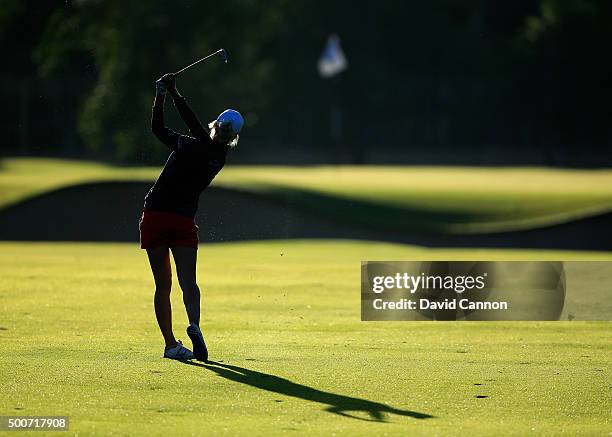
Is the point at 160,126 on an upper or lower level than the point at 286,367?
upper

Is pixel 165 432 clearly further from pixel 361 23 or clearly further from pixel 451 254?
pixel 361 23

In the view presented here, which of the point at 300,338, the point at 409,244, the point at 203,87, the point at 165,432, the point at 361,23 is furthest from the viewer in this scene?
the point at 361,23

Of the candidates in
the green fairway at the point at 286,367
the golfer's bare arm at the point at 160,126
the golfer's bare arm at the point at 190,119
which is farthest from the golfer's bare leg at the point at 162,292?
the golfer's bare arm at the point at 190,119

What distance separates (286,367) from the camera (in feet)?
34.3

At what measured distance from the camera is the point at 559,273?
19266mm

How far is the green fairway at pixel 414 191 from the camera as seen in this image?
29484 mm

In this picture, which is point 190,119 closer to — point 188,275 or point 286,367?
point 188,275

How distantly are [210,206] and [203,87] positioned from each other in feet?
87.3

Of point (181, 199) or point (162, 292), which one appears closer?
point (181, 199)

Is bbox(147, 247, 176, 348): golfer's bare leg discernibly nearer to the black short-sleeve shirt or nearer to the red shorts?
the red shorts

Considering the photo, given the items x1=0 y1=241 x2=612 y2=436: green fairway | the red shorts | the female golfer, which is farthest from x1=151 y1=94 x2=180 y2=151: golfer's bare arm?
x1=0 y1=241 x2=612 y2=436: green fairway

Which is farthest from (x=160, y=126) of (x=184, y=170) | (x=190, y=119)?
(x=184, y=170)

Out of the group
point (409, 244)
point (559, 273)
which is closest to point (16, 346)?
point (559, 273)

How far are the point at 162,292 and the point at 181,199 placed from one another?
0.76 meters
